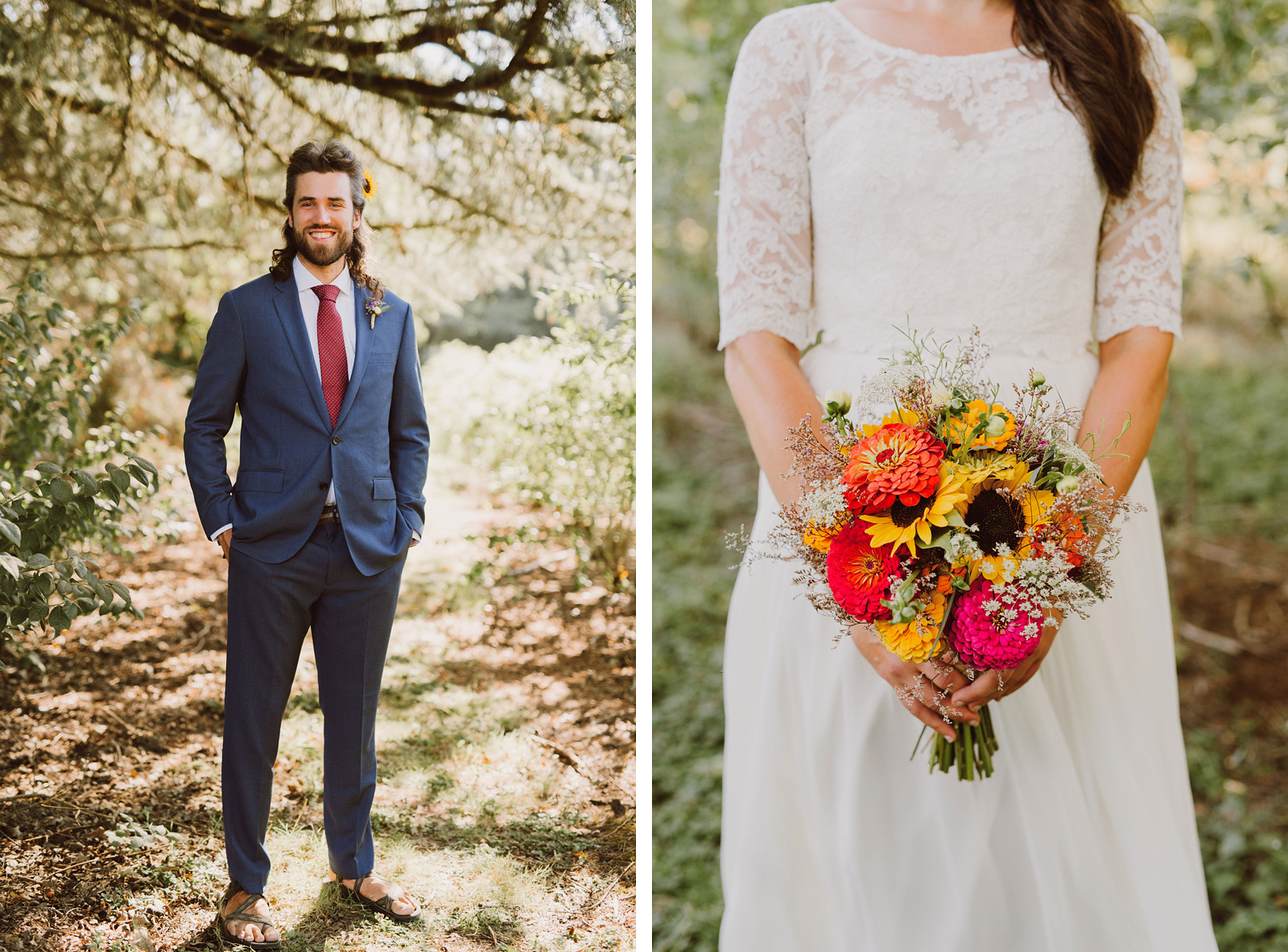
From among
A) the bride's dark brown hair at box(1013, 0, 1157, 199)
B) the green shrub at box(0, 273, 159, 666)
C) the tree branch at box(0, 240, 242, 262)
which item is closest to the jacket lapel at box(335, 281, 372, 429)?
the tree branch at box(0, 240, 242, 262)

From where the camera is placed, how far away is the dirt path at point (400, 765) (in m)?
1.91

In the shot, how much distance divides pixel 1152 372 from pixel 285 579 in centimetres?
164

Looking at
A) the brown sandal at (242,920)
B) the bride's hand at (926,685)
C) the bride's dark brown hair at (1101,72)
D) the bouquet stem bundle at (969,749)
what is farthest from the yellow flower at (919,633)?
the brown sandal at (242,920)

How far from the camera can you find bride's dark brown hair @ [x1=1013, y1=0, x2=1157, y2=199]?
4.72 ft

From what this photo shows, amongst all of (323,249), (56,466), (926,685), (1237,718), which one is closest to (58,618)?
(56,466)

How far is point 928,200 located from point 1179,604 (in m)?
2.95

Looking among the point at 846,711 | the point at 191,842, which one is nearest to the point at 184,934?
the point at 191,842

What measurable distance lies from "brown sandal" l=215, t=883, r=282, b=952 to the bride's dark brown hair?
2122mm

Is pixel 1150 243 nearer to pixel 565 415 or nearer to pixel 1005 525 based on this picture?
pixel 1005 525

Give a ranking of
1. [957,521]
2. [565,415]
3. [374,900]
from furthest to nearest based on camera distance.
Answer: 1. [565,415]
2. [374,900]
3. [957,521]

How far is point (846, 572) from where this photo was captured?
120 cm

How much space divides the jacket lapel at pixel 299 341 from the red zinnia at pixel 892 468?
1.14 m

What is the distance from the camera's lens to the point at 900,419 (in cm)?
119

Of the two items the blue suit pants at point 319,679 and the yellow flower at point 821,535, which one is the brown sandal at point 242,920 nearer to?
the blue suit pants at point 319,679
